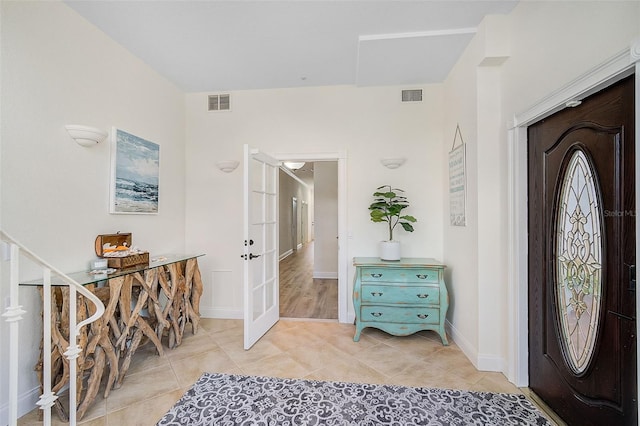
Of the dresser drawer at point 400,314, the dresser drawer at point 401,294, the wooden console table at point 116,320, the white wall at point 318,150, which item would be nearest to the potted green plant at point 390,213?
the white wall at point 318,150

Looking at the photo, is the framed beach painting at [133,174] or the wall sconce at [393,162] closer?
the framed beach painting at [133,174]

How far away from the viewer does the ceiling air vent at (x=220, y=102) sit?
379 cm

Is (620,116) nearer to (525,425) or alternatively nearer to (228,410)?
(525,425)

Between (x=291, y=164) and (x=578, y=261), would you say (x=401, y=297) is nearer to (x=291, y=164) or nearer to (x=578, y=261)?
(x=578, y=261)

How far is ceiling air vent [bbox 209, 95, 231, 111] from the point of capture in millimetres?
3791

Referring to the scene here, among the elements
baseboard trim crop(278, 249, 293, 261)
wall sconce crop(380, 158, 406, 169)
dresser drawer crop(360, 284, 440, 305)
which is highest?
wall sconce crop(380, 158, 406, 169)

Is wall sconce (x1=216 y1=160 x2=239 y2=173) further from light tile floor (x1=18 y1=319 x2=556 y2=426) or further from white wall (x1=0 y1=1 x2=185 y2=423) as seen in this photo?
light tile floor (x1=18 y1=319 x2=556 y2=426)

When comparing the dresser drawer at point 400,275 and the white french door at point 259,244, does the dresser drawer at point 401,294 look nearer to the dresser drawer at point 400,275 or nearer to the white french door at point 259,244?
the dresser drawer at point 400,275

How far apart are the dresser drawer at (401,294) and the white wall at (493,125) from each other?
0.28 m

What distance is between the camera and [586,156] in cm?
165

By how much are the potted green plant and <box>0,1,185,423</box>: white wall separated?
2643 mm

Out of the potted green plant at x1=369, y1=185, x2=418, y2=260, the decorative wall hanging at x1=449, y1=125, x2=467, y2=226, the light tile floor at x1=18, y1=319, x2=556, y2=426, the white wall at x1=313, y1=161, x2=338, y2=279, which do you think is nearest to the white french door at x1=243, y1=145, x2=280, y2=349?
the light tile floor at x1=18, y1=319, x2=556, y2=426

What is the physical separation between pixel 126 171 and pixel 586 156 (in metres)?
3.70

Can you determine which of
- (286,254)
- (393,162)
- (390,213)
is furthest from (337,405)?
(286,254)
